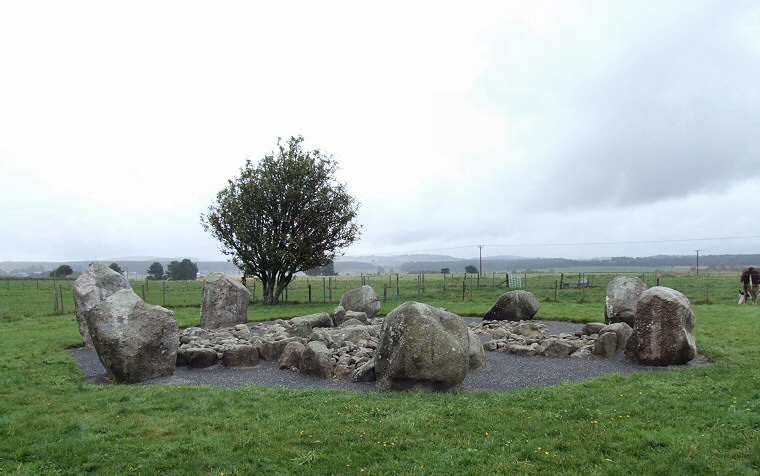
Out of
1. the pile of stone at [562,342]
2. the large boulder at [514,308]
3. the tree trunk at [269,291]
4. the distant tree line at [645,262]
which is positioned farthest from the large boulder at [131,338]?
the distant tree line at [645,262]

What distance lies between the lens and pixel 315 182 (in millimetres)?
35969

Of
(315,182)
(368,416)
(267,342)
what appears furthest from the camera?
(315,182)

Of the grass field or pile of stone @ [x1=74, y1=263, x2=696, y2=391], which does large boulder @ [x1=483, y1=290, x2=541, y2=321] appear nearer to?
pile of stone @ [x1=74, y1=263, x2=696, y2=391]

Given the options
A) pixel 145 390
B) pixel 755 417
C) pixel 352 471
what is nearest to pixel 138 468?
pixel 352 471

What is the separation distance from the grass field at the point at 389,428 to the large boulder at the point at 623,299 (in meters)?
7.06

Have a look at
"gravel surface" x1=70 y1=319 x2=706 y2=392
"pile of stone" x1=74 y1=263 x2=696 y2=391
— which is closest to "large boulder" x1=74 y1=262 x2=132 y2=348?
"pile of stone" x1=74 y1=263 x2=696 y2=391

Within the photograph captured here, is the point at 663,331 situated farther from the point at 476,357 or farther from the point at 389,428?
the point at 389,428

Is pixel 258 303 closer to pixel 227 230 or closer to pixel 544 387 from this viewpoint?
pixel 227 230

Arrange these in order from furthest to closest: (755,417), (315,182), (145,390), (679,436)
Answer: (315,182)
(145,390)
(755,417)
(679,436)

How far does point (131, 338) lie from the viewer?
42.0 feet

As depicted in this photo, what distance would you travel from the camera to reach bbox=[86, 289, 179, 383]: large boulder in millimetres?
12680

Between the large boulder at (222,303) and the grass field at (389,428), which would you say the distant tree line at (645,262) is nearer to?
the large boulder at (222,303)

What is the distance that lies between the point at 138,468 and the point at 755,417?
363 inches

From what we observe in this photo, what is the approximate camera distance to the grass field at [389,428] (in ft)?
22.9
